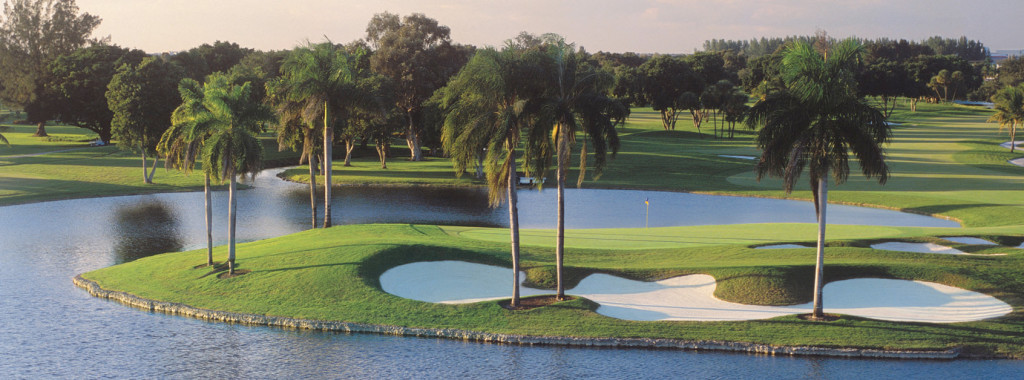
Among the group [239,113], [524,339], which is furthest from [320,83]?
[524,339]

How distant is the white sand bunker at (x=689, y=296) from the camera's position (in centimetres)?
2944

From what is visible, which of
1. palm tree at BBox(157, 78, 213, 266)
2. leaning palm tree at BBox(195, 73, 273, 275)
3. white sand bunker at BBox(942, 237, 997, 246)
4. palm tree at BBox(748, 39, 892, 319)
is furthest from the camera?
white sand bunker at BBox(942, 237, 997, 246)

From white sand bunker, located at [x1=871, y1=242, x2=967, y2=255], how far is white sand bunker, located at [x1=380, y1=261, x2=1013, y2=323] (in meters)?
6.31

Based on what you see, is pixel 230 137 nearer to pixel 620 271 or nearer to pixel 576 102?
pixel 576 102

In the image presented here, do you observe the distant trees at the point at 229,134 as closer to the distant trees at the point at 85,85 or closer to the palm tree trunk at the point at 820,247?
the palm tree trunk at the point at 820,247

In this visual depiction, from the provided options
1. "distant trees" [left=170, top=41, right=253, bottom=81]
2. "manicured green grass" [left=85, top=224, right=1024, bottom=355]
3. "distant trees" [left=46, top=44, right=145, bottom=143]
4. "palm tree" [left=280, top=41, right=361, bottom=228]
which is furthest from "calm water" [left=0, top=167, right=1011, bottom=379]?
"distant trees" [left=170, top=41, right=253, bottom=81]

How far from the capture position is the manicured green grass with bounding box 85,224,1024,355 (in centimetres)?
2748

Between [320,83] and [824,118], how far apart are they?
27875 mm

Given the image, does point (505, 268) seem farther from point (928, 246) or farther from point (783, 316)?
point (928, 246)

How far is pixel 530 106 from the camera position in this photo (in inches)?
1110

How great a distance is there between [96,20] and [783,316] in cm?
14450

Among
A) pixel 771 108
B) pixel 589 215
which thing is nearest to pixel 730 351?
pixel 771 108

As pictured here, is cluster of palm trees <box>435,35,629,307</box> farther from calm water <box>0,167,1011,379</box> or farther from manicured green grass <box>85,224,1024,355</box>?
calm water <box>0,167,1011,379</box>

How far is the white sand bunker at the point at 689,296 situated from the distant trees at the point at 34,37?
10951cm
